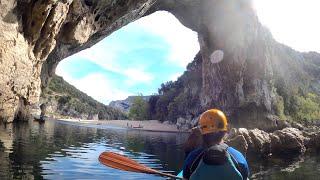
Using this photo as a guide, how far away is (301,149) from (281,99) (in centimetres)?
3500

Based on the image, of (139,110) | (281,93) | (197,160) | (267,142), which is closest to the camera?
(197,160)

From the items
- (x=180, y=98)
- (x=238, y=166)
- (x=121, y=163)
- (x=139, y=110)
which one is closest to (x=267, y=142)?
(x=121, y=163)

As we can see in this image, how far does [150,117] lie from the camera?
116625 mm

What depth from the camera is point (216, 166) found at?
515 cm

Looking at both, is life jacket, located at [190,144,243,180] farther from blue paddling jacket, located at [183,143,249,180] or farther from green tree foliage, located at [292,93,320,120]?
green tree foliage, located at [292,93,320,120]

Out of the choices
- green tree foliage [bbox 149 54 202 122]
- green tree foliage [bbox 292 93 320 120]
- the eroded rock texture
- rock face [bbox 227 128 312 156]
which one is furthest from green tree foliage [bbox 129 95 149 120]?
rock face [bbox 227 128 312 156]

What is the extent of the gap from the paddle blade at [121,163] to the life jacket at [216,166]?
193cm

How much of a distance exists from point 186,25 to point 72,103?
100m

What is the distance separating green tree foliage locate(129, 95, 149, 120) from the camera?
11991 centimetres

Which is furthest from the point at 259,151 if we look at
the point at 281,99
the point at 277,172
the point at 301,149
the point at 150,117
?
the point at 150,117

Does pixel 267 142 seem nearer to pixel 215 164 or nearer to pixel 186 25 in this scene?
pixel 215 164

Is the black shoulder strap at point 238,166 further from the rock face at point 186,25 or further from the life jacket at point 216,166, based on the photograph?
the rock face at point 186,25

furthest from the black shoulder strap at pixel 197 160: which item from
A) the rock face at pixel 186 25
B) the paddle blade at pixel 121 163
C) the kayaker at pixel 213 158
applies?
the rock face at pixel 186 25

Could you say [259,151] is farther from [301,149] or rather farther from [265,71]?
[265,71]
